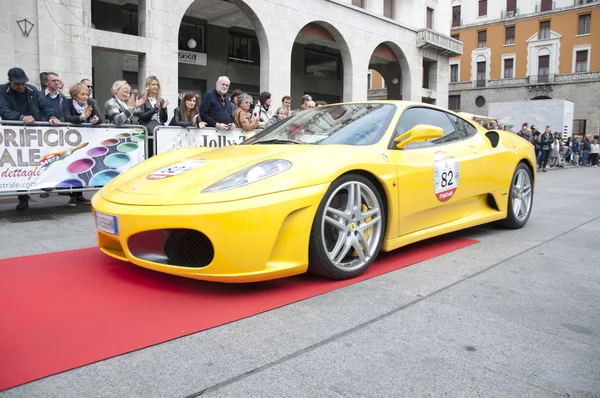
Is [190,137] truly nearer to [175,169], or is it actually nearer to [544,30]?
[175,169]

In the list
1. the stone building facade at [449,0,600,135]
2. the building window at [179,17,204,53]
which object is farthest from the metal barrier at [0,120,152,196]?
the stone building facade at [449,0,600,135]

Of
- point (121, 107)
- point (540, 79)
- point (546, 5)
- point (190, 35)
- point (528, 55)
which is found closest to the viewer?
point (121, 107)

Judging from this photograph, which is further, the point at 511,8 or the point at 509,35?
the point at 509,35

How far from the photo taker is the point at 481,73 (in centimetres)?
5019

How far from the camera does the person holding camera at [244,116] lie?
723 cm

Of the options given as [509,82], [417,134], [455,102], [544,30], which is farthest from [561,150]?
[455,102]

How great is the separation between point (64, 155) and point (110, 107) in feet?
3.56

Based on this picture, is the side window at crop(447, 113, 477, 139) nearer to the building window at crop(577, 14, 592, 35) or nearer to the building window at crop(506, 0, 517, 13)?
the building window at crop(577, 14, 592, 35)

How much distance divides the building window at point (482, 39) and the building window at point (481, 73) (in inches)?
74.4

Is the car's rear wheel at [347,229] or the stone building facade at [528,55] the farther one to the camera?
the stone building facade at [528,55]

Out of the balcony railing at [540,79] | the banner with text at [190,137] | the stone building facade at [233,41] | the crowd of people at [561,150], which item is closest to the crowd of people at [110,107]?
the banner with text at [190,137]

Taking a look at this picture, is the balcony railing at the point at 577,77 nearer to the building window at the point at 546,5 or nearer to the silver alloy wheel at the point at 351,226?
the building window at the point at 546,5

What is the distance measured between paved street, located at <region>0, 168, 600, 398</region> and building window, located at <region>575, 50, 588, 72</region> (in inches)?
1947

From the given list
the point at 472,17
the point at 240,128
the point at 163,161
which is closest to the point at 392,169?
the point at 163,161
